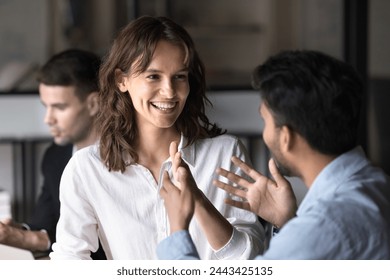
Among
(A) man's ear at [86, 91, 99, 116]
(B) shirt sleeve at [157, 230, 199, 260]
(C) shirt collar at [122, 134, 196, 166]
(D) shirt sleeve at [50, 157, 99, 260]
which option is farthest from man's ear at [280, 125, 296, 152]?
(A) man's ear at [86, 91, 99, 116]

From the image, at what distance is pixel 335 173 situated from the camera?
121 cm

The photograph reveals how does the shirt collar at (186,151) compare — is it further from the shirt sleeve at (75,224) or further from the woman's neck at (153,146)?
the shirt sleeve at (75,224)

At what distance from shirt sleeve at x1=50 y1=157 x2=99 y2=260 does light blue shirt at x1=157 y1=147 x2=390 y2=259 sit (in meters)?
0.59

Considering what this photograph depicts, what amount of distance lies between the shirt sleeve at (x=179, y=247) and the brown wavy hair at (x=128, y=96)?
48cm

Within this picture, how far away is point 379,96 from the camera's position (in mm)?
3963

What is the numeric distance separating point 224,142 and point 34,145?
1.99 metres

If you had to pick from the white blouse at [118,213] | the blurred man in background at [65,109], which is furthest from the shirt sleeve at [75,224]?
the blurred man in background at [65,109]

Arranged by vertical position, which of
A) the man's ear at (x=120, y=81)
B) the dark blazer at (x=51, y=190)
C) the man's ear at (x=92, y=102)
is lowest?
the dark blazer at (x=51, y=190)

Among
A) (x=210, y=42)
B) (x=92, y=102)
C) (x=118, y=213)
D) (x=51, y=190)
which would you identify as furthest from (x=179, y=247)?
(x=210, y=42)

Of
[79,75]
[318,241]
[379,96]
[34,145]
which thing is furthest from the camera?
[379,96]

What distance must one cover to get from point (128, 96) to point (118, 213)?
30 centimetres

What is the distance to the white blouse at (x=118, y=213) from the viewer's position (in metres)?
1.65
